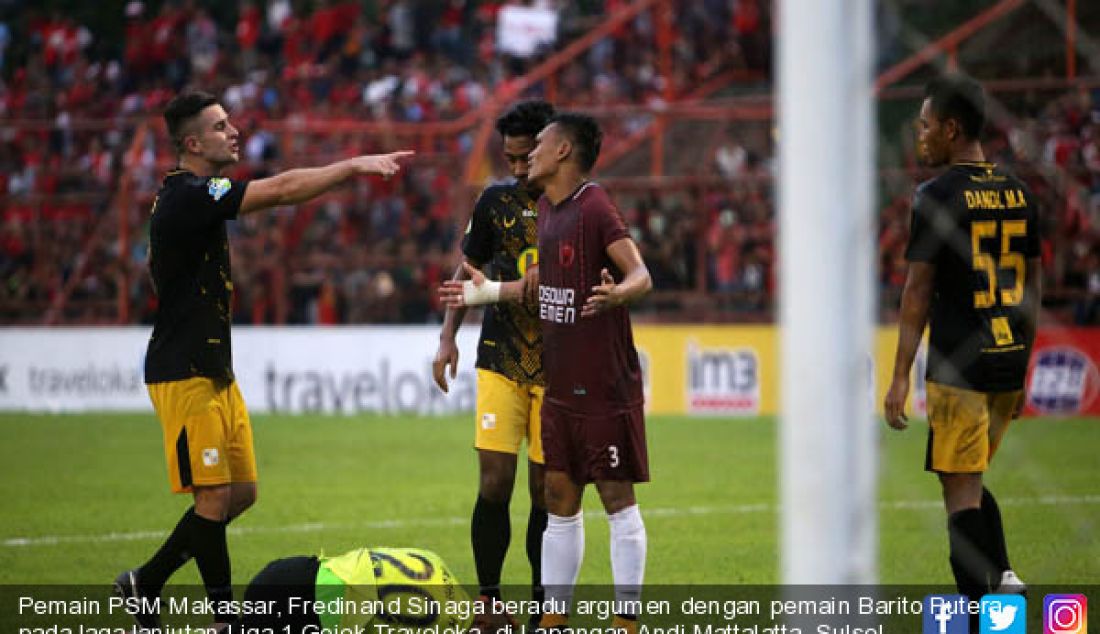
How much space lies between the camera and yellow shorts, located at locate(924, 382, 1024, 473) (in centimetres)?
580

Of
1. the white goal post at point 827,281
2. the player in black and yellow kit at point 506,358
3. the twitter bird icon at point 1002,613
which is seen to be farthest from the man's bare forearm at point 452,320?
the white goal post at point 827,281

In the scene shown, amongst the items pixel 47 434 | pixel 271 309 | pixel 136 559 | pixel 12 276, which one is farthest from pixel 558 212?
pixel 12 276

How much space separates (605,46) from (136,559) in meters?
16.9

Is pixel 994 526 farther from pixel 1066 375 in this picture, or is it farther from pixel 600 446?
pixel 1066 375

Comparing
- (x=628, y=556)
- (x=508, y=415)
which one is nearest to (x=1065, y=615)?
(x=628, y=556)

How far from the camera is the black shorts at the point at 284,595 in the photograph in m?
5.75

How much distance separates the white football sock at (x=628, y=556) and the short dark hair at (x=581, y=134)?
1416 millimetres

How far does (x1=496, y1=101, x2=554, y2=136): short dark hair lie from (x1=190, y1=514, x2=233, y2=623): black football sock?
216 centimetres

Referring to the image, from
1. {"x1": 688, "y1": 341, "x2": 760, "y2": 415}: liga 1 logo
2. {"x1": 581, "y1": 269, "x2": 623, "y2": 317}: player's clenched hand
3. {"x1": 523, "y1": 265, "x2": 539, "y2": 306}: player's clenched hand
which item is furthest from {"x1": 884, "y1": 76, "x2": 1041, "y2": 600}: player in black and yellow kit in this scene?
{"x1": 688, "y1": 341, "x2": 760, "y2": 415}: liga 1 logo

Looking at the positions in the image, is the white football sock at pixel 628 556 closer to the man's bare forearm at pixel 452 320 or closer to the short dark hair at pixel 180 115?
the man's bare forearm at pixel 452 320

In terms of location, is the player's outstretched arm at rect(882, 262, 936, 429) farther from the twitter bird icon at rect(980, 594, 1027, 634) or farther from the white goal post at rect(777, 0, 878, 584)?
the white goal post at rect(777, 0, 878, 584)

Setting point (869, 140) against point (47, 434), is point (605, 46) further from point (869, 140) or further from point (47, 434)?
point (869, 140)

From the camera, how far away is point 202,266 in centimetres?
623

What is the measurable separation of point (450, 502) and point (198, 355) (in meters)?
5.19
